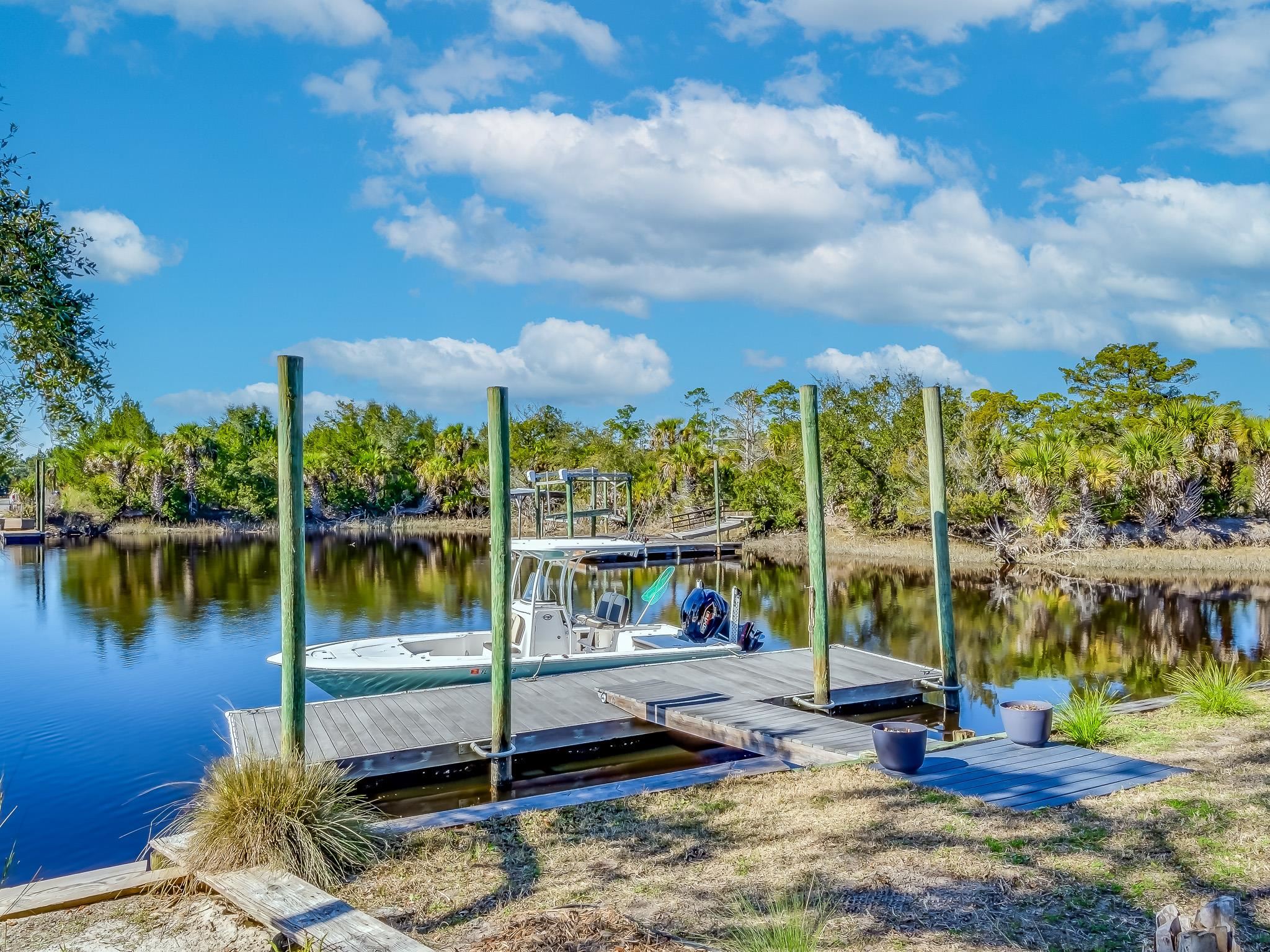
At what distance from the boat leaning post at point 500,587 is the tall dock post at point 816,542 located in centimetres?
387

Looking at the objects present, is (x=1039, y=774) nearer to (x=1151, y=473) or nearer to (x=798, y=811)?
(x=798, y=811)

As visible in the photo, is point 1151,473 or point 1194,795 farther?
point 1151,473

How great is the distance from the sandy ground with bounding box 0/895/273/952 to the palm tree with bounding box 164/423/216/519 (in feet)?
192

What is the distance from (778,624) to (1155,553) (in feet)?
52.7

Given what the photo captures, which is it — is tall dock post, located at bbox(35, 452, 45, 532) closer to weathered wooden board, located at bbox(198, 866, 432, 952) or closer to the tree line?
the tree line

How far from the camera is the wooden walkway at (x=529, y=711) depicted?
10195 mm

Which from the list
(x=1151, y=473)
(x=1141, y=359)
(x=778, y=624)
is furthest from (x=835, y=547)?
(x=1141, y=359)

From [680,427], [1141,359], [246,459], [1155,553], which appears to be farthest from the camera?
[246,459]

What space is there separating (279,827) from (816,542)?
7205 millimetres

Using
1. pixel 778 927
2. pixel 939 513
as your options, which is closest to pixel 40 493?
pixel 939 513

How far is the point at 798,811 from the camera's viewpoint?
7.07 metres

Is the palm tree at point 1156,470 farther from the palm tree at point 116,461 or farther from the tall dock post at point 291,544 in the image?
the palm tree at point 116,461

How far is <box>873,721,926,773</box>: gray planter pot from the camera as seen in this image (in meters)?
7.72

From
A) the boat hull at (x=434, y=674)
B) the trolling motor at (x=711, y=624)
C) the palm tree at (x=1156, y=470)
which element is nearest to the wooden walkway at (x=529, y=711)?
the boat hull at (x=434, y=674)
